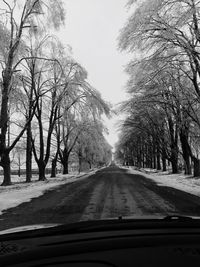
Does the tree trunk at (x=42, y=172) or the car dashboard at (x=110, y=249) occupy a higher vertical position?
the tree trunk at (x=42, y=172)

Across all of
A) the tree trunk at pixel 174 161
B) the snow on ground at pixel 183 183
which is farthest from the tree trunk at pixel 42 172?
the tree trunk at pixel 174 161

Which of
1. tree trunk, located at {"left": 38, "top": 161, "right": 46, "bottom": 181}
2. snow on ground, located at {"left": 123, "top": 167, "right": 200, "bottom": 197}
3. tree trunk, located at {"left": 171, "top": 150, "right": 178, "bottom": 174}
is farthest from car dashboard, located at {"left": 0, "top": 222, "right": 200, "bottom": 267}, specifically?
tree trunk, located at {"left": 171, "top": 150, "right": 178, "bottom": 174}

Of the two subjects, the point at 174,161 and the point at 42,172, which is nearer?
the point at 42,172

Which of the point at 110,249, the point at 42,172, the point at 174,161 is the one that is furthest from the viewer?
the point at 174,161

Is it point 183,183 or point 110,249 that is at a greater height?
point 110,249

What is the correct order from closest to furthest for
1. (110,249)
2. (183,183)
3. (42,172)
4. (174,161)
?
(110,249)
(183,183)
(42,172)
(174,161)

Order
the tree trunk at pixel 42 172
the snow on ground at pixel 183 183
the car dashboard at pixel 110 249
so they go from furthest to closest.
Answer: the tree trunk at pixel 42 172 → the snow on ground at pixel 183 183 → the car dashboard at pixel 110 249

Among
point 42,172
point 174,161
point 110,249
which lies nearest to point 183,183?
point 42,172

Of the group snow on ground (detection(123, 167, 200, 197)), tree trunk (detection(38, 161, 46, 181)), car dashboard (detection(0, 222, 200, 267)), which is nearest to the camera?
car dashboard (detection(0, 222, 200, 267))

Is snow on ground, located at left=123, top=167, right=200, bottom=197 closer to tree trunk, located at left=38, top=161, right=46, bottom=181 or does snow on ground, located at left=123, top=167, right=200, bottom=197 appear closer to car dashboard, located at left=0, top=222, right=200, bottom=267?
tree trunk, located at left=38, top=161, right=46, bottom=181

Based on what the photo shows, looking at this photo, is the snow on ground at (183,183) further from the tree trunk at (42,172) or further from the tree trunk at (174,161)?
the tree trunk at (174,161)

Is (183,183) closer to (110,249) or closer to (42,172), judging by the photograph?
(42,172)

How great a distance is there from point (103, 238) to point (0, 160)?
24427mm

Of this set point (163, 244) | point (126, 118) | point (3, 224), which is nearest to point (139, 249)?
point (163, 244)
